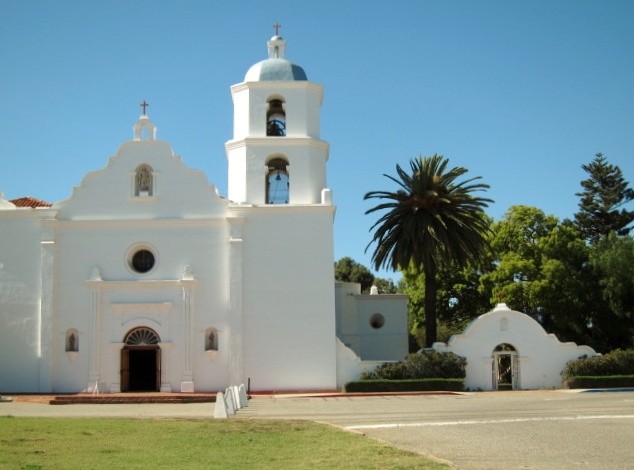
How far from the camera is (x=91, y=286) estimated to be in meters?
35.6

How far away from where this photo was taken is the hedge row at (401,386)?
114 feet

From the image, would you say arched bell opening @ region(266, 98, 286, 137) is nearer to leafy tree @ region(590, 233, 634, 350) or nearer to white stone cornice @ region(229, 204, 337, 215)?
white stone cornice @ region(229, 204, 337, 215)

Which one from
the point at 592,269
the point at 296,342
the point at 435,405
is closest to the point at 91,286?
the point at 296,342

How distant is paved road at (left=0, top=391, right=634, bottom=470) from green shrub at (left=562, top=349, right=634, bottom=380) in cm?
238

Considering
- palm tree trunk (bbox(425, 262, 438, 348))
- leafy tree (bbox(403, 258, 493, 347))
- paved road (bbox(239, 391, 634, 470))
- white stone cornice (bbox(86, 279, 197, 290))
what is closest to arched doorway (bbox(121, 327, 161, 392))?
white stone cornice (bbox(86, 279, 197, 290))

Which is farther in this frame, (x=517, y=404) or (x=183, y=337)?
(x=183, y=337)

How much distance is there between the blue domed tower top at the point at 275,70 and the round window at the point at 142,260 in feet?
29.2

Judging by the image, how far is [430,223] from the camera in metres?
39.2

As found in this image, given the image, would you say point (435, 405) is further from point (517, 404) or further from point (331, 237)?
point (331, 237)

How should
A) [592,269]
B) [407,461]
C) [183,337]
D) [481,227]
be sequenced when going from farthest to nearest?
[592,269] → [481,227] → [183,337] → [407,461]

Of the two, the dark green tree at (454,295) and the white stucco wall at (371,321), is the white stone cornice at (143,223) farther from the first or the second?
the dark green tree at (454,295)

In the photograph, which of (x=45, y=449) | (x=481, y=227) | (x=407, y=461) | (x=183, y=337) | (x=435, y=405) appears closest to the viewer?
(x=407, y=461)

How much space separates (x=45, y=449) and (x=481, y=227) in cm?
2985

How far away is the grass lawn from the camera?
12828 millimetres
